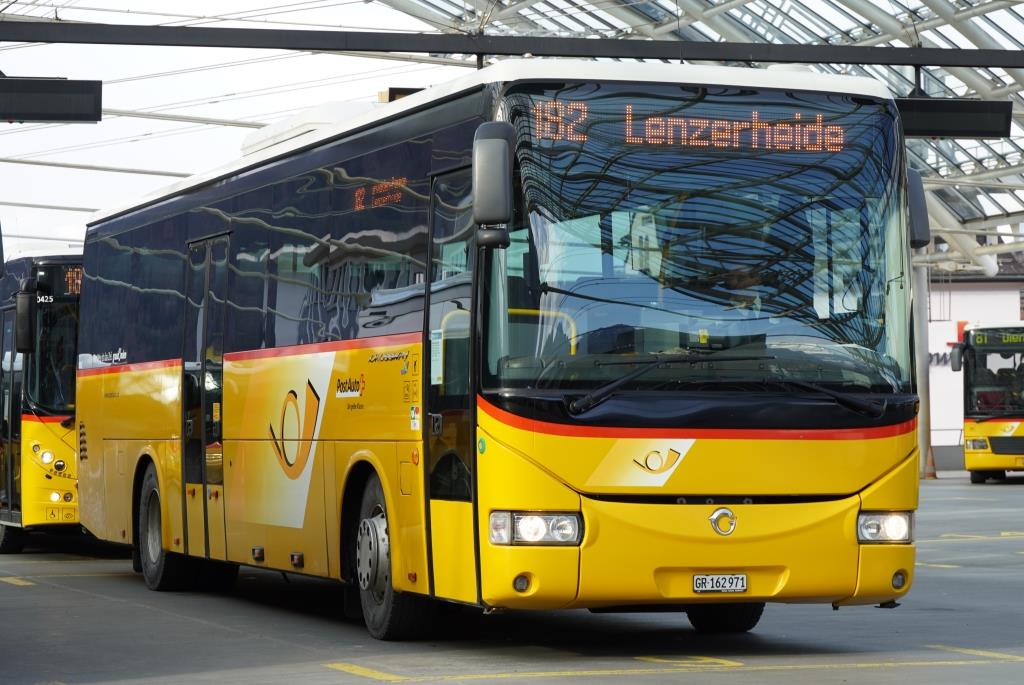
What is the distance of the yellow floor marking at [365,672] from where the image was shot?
10070 mm

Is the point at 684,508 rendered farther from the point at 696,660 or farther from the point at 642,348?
the point at 696,660

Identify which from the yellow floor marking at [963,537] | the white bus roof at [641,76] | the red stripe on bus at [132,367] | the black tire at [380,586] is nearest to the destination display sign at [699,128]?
the white bus roof at [641,76]

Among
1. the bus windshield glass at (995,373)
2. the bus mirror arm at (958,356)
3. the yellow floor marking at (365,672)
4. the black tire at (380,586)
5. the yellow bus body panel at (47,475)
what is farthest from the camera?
the bus windshield glass at (995,373)

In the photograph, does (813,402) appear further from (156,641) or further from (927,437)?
(927,437)

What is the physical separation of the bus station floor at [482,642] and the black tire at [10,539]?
4.34 m

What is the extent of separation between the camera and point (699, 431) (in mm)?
10516

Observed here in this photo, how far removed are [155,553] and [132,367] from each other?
1787 mm

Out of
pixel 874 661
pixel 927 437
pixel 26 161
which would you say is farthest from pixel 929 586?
pixel 26 161

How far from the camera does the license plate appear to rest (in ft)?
34.6

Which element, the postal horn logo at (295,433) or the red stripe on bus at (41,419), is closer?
the postal horn logo at (295,433)

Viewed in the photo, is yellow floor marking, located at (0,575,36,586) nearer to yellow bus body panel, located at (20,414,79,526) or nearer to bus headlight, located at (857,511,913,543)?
yellow bus body panel, located at (20,414,79,526)

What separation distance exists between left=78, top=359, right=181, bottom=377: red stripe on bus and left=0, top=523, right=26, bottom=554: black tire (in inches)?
135

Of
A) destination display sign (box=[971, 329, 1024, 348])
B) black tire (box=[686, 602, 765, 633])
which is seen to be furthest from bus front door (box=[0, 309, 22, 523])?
destination display sign (box=[971, 329, 1024, 348])

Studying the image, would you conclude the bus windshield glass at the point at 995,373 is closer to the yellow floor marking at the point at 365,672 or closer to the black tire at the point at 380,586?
the black tire at the point at 380,586
